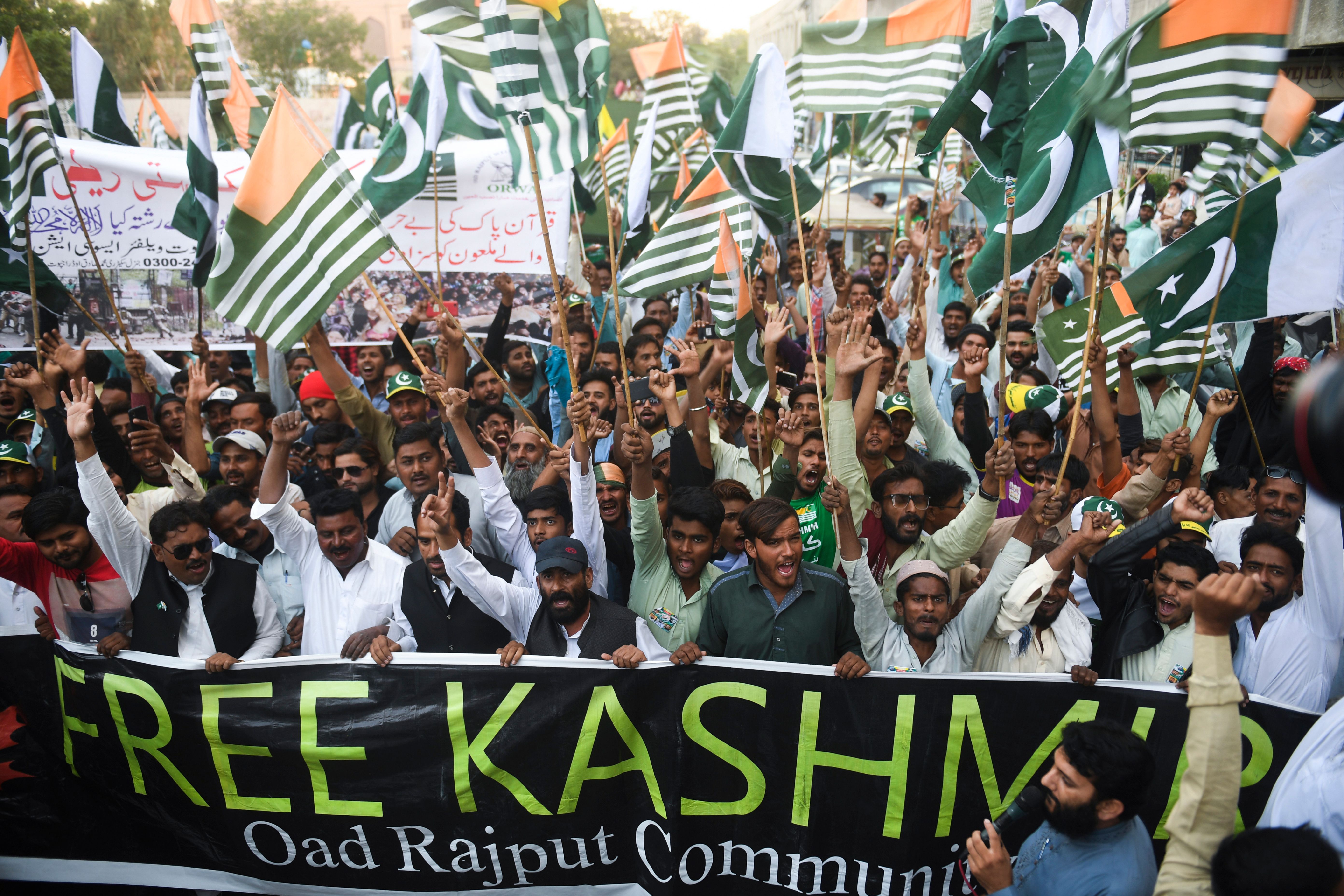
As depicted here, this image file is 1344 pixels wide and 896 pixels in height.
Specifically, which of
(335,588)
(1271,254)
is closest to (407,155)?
(335,588)

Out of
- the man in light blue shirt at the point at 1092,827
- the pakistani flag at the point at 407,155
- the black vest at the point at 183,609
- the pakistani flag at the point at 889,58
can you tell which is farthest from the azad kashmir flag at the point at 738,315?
the man in light blue shirt at the point at 1092,827

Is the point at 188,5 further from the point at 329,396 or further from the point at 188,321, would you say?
the point at 329,396

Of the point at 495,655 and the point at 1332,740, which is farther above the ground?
the point at 1332,740

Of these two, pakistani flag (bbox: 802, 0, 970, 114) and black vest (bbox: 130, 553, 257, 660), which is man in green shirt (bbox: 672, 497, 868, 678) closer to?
black vest (bbox: 130, 553, 257, 660)

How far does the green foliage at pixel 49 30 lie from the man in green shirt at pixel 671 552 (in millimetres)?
15120

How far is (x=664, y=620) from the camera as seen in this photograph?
4195 mm

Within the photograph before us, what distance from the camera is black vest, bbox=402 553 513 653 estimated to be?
4.12m

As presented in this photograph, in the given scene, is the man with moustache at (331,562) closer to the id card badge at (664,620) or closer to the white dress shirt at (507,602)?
the white dress shirt at (507,602)

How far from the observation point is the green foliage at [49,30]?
51.7 ft

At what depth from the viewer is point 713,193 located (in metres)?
5.57

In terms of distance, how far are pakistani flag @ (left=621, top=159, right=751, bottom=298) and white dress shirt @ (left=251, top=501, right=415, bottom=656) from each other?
7.03 feet

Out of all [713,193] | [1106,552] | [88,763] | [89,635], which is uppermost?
[713,193]

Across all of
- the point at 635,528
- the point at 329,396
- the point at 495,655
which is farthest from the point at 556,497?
the point at 329,396

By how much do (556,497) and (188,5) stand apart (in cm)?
491
